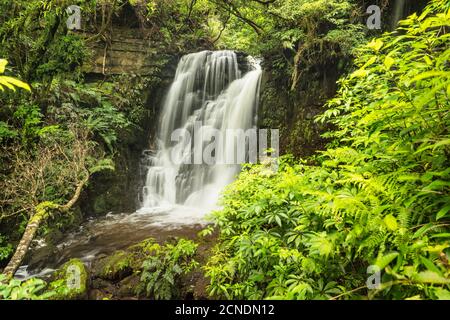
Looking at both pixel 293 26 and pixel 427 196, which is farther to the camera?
pixel 293 26

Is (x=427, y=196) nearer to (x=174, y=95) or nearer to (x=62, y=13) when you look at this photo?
(x=62, y=13)

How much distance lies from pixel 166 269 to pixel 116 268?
1200mm

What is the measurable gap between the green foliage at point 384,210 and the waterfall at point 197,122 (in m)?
6.78

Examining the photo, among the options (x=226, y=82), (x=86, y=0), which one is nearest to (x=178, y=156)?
(x=226, y=82)

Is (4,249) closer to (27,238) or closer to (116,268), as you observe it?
(27,238)

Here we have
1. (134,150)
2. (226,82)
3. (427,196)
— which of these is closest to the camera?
(427,196)

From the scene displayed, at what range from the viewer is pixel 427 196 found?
6.02 ft

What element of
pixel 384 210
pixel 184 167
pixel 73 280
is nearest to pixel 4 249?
pixel 73 280

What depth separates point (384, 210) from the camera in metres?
2.18

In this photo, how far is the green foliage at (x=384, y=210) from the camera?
1688 millimetres

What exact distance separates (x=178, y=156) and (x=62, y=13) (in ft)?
21.5

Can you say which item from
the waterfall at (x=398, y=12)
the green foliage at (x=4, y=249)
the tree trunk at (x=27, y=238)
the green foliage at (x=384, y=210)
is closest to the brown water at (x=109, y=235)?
the green foliage at (x=4, y=249)

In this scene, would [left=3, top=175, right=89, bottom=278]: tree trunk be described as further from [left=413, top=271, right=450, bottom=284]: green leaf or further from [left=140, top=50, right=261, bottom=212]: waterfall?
[left=413, top=271, right=450, bottom=284]: green leaf
